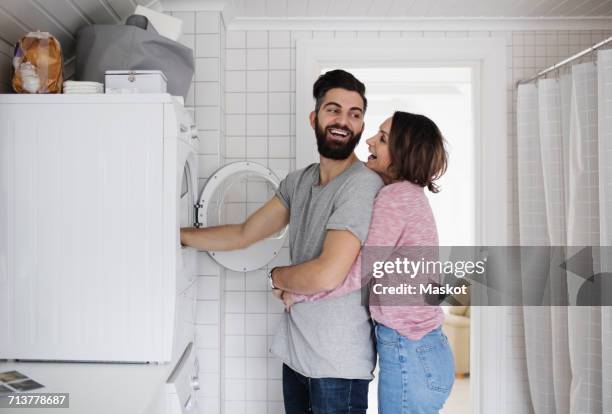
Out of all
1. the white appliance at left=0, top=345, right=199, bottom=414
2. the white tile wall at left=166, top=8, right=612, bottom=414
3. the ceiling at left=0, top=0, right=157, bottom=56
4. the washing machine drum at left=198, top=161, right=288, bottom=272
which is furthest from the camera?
the white tile wall at left=166, top=8, right=612, bottom=414

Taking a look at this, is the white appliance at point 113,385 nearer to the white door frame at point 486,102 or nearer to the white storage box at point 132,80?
the white storage box at point 132,80

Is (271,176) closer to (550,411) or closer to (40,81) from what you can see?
(40,81)

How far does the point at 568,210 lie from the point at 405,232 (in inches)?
35.1

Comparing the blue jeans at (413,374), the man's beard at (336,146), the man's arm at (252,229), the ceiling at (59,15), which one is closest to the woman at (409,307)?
the blue jeans at (413,374)

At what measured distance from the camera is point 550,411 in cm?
203

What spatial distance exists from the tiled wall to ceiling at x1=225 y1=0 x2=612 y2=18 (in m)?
0.92

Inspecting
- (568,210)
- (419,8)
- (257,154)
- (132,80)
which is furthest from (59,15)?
(568,210)

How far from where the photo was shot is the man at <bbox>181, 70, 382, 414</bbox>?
1.32m

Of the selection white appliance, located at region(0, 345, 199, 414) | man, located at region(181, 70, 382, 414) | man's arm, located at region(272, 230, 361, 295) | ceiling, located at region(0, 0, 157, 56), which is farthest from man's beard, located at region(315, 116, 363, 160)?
ceiling, located at region(0, 0, 157, 56)

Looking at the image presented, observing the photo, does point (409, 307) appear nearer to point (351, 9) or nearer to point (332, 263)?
point (332, 263)

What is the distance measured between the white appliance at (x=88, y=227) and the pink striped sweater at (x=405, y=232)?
0.61 m

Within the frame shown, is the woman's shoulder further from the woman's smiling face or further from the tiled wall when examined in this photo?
the tiled wall

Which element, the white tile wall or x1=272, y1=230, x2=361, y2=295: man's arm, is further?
the white tile wall

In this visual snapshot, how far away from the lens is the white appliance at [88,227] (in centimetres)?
135
